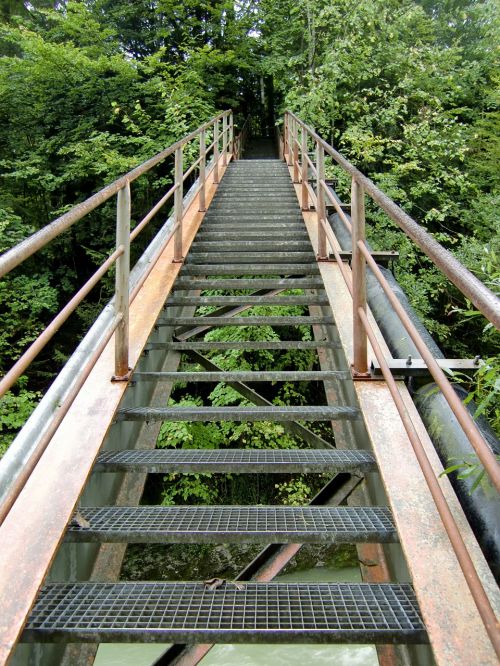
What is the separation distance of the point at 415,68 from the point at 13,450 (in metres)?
9.56

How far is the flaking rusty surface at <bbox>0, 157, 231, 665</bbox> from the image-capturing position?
1.27 metres

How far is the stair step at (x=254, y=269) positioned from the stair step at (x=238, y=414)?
5.94 feet

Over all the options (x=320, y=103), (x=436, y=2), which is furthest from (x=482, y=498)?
(x=436, y=2)

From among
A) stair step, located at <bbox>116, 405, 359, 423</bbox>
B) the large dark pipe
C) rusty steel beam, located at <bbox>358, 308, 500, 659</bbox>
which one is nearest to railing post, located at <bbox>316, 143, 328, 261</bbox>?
the large dark pipe

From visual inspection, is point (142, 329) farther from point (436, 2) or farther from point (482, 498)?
point (436, 2)

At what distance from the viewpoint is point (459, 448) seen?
1660mm

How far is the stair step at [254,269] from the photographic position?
391cm

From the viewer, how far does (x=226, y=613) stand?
1.30 meters

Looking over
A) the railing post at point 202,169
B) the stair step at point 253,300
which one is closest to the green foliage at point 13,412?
the railing post at point 202,169

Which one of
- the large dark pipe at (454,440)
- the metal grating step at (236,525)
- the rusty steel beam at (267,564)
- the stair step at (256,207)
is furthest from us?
the stair step at (256,207)

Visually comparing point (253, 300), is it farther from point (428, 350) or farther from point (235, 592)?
point (235, 592)

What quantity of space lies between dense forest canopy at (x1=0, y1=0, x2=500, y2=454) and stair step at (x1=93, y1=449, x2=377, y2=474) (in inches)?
208

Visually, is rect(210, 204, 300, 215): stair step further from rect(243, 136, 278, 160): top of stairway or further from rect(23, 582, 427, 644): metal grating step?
rect(243, 136, 278, 160): top of stairway

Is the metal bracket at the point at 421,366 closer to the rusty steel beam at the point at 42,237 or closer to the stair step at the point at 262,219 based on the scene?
the rusty steel beam at the point at 42,237
